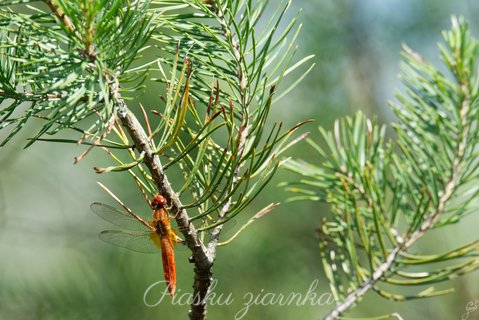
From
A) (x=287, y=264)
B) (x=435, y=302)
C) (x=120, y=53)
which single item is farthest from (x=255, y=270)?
(x=120, y=53)

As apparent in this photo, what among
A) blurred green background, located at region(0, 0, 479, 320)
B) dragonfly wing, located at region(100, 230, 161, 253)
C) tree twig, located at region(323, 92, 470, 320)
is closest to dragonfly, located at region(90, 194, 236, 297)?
dragonfly wing, located at region(100, 230, 161, 253)

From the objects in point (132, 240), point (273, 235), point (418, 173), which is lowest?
point (273, 235)

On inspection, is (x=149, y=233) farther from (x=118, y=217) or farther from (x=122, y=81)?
(x=122, y=81)

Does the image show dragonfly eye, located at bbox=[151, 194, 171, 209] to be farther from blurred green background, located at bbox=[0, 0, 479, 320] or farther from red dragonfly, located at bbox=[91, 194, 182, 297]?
blurred green background, located at bbox=[0, 0, 479, 320]

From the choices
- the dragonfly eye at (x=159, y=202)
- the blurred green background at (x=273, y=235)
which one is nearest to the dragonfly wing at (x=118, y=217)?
the dragonfly eye at (x=159, y=202)

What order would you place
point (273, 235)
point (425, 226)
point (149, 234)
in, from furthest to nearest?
point (273, 235), point (425, 226), point (149, 234)

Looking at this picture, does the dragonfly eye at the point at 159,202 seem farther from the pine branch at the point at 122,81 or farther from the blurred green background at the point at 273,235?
the blurred green background at the point at 273,235

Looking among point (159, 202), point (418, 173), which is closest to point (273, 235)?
point (418, 173)

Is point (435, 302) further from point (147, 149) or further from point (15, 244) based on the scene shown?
point (147, 149)
